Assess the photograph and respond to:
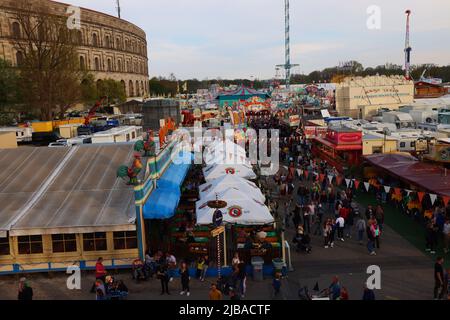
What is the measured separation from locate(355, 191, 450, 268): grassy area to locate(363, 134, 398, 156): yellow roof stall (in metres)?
6.04

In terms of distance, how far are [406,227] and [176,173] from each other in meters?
9.86

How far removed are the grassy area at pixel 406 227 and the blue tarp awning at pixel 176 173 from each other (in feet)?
28.7

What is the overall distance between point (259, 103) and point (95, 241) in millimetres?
37645

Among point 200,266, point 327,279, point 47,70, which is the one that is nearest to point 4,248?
point 200,266

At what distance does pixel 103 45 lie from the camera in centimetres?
8038

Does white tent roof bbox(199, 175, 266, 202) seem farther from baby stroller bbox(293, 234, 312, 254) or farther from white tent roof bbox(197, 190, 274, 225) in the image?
baby stroller bbox(293, 234, 312, 254)

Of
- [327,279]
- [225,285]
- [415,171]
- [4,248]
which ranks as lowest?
[327,279]

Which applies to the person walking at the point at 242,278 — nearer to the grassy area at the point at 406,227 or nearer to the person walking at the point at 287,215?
the person walking at the point at 287,215

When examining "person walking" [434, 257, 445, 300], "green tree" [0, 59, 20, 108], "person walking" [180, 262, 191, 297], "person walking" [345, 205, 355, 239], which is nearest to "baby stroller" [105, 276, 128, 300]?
"person walking" [180, 262, 191, 297]

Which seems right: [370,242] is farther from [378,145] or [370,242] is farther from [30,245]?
[378,145]

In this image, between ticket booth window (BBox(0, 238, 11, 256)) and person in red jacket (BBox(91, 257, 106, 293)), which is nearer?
person in red jacket (BBox(91, 257, 106, 293))

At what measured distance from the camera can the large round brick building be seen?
197 feet

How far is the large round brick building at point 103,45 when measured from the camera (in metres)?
60.0
